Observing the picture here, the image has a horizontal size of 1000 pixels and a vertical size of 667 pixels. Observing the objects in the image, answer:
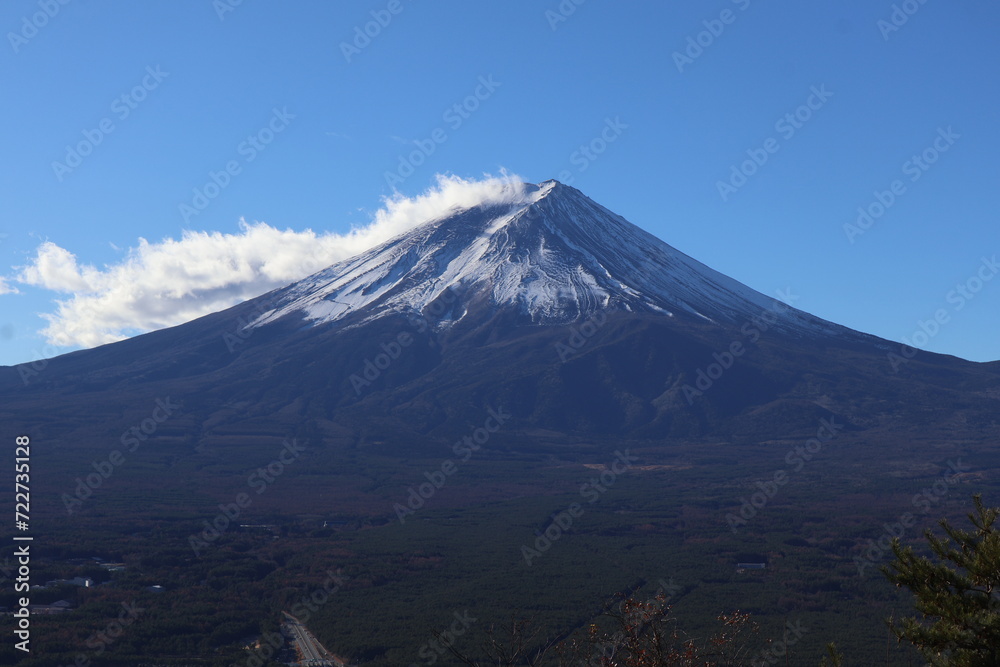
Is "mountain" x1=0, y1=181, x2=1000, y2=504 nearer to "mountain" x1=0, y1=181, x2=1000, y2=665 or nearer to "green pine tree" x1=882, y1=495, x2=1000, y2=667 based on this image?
"mountain" x1=0, y1=181, x2=1000, y2=665

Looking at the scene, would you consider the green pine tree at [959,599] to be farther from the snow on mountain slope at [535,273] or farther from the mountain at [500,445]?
the snow on mountain slope at [535,273]

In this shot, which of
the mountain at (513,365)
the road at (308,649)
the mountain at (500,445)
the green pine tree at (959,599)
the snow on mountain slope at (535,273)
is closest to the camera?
the green pine tree at (959,599)

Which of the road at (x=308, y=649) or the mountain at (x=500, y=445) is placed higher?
the mountain at (x=500, y=445)

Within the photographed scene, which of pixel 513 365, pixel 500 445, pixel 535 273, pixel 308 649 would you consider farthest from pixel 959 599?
pixel 535 273

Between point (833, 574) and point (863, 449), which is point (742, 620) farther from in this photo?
point (863, 449)

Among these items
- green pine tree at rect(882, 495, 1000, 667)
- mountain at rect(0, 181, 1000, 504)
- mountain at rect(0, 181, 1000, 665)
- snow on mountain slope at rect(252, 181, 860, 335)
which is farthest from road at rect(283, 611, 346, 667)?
snow on mountain slope at rect(252, 181, 860, 335)

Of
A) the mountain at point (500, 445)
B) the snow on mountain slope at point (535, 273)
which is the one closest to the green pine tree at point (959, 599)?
the mountain at point (500, 445)
